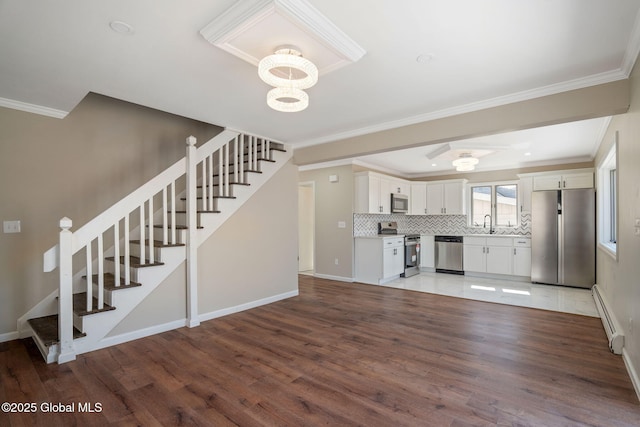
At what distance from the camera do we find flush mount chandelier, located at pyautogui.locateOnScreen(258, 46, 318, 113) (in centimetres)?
189

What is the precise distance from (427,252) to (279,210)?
429 cm

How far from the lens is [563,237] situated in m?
5.53

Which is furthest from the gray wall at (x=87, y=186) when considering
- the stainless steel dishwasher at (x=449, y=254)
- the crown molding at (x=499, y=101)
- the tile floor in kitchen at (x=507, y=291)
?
the stainless steel dishwasher at (x=449, y=254)

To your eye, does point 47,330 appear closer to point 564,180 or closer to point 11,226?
point 11,226

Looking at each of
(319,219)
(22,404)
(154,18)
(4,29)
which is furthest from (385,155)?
(22,404)

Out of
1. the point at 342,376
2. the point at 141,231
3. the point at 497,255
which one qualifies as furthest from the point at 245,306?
the point at 497,255

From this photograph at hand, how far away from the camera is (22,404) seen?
2.03m

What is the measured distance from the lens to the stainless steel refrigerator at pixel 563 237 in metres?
5.31

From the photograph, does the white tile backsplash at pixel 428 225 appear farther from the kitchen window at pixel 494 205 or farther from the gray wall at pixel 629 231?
the gray wall at pixel 629 231

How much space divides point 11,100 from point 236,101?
2181 mm

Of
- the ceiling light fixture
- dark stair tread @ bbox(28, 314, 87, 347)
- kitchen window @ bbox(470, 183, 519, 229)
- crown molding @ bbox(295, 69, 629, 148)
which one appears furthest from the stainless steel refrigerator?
dark stair tread @ bbox(28, 314, 87, 347)

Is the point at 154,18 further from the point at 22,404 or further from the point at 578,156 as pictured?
the point at 578,156

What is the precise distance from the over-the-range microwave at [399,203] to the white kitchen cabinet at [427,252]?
2.78ft

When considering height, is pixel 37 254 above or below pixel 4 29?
below
